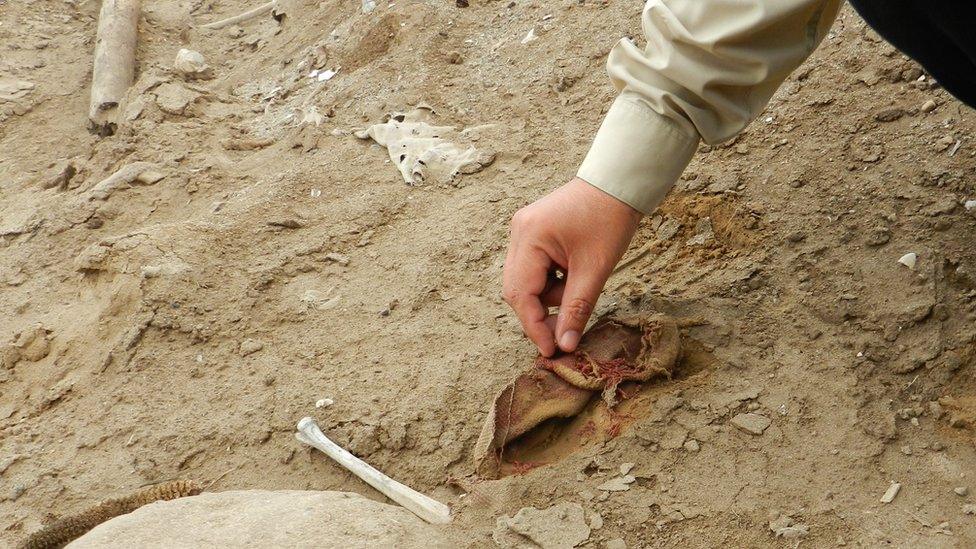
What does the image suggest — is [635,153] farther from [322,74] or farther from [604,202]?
[322,74]

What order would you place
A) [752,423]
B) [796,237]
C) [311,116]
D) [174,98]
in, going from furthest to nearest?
[174,98] → [311,116] → [796,237] → [752,423]

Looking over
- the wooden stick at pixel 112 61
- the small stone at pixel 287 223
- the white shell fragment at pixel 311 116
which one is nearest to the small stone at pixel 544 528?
the small stone at pixel 287 223

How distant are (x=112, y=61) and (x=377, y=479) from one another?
325cm

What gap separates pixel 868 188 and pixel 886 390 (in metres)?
0.67

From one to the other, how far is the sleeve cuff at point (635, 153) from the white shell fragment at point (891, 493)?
0.73 meters

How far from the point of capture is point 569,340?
6.39 ft

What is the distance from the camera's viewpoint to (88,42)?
4.88 m

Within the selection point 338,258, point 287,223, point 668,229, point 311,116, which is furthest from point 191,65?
point 668,229

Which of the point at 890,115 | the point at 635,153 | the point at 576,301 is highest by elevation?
the point at 635,153

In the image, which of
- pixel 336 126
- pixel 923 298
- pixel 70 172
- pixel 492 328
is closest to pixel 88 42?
pixel 70 172

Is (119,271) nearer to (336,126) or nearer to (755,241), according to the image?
(336,126)

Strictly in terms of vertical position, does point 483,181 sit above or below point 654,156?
below

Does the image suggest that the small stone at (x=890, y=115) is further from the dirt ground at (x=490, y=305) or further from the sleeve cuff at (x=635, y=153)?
the sleeve cuff at (x=635, y=153)

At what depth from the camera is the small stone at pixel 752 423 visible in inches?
74.5
